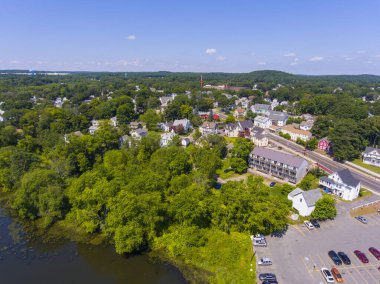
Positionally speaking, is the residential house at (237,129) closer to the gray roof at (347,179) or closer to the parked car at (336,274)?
the gray roof at (347,179)

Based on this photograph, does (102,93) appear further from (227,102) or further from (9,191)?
(9,191)

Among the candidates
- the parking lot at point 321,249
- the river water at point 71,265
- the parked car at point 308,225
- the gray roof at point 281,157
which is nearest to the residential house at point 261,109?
the gray roof at point 281,157

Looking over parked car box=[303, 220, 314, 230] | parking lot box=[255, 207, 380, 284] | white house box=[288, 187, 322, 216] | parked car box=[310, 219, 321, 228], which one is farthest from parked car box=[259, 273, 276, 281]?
white house box=[288, 187, 322, 216]

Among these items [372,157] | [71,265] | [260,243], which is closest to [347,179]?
[260,243]

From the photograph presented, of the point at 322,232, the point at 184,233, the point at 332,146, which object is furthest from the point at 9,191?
the point at 332,146

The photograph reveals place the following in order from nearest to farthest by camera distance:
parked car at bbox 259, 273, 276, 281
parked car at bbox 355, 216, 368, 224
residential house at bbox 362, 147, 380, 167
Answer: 1. parked car at bbox 259, 273, 276, 281
2. parked car at bbox 355, 216, 368, 224
3. residential house at bbox 362, 147, 380, 167

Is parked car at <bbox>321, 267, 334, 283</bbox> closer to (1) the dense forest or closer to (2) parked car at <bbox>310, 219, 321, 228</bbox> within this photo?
(1) the dense forest
